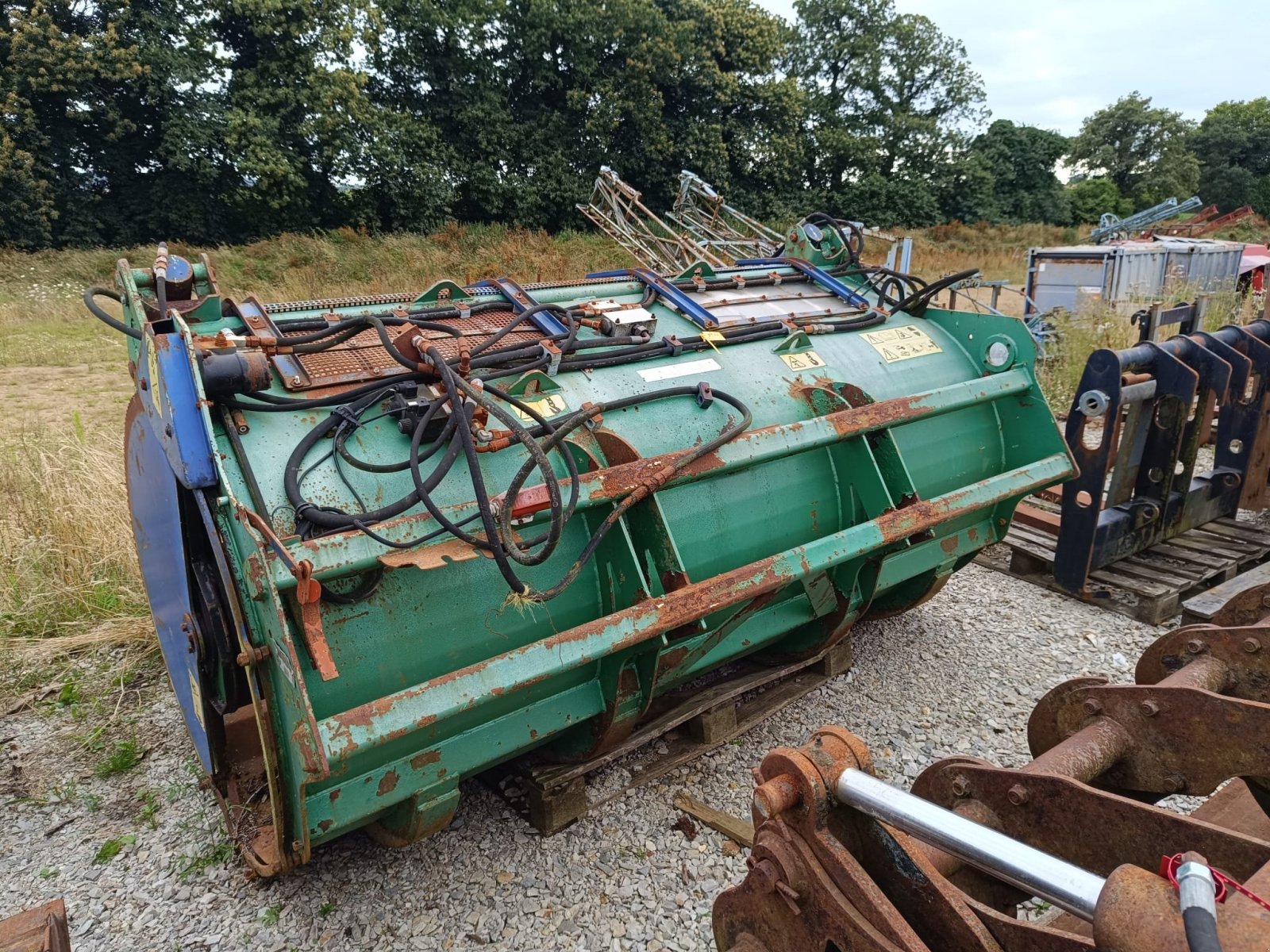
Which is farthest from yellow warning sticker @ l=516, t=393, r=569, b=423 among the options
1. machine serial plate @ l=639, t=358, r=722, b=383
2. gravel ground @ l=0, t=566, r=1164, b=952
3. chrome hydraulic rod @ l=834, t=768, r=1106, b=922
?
chrome hydraulic rod @ l=834, t=768, r=1106, b=922

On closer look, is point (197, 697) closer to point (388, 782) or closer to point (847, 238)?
point (388, 782)

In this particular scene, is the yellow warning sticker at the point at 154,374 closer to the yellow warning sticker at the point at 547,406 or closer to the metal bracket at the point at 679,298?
the yellow warning sticker at the point at 547,406

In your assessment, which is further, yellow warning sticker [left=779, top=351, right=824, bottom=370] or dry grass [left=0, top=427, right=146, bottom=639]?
dry grass [left=0, top=427, right=146, bottom=639]

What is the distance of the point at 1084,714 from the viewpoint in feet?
6.13

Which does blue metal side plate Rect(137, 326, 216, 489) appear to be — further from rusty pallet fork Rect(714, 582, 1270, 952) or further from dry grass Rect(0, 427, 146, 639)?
dry grass Rect(0, 427, 146, 639)

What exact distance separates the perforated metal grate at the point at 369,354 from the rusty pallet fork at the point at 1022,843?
1728 mm

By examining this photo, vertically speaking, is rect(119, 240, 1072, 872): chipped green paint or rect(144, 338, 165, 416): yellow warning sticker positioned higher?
rect(144, 338, 165, 416): yellow warning sticker

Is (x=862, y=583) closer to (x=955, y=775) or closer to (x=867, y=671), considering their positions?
(x=867, y=671)

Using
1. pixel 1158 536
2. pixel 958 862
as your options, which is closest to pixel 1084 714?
pixel 958 862

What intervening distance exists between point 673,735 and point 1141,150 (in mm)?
43806

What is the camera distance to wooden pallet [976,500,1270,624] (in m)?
4.30

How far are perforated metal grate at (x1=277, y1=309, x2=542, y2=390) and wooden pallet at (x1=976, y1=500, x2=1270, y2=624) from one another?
3348mm

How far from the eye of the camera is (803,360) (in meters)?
3.37

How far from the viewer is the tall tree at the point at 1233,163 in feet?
125
